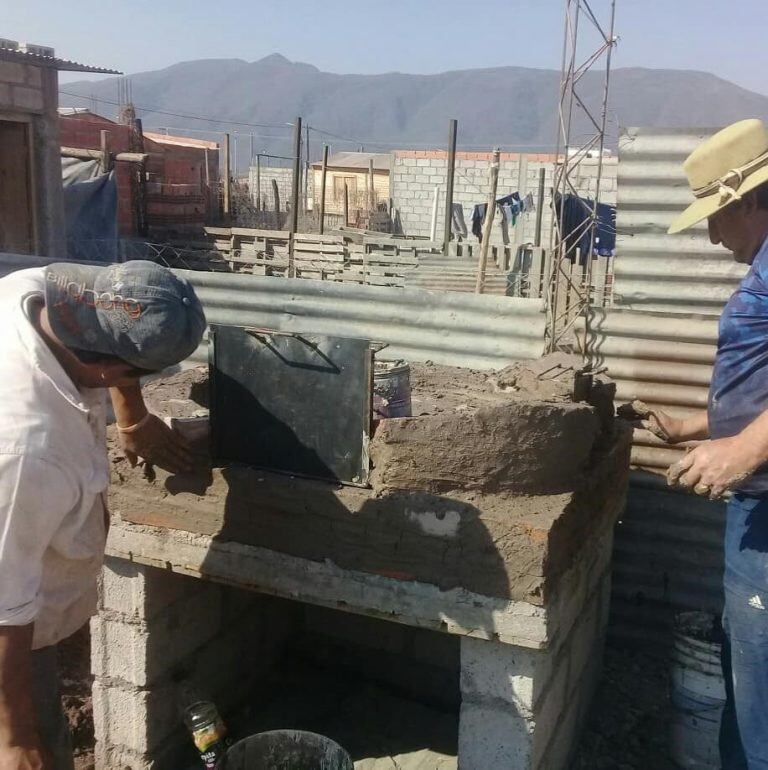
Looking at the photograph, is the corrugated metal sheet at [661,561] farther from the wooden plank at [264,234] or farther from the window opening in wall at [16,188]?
the wooden plank at [264,234]

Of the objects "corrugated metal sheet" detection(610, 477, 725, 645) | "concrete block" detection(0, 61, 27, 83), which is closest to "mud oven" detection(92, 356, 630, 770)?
"corrugated metal sheet" detection(610, 477, 725, 645)

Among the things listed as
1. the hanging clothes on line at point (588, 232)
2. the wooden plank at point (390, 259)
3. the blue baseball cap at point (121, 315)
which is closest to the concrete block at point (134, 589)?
the blue baseball cap at point (121, 315)

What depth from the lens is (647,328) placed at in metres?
4.50

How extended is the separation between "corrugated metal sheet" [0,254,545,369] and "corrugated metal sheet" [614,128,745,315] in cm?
61

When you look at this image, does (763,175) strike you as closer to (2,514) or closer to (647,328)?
(647,328)

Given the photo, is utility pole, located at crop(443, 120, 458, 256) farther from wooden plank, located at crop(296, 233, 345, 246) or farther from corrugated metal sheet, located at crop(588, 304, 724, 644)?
corrugated metal sheet, located at crop(588, 304, 724, 644)

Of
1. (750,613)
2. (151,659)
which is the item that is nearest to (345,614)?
(151,659)

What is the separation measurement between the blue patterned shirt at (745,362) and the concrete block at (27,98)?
29.6 feet

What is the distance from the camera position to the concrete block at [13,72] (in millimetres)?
9000

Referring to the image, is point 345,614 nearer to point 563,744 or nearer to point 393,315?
point 563,744

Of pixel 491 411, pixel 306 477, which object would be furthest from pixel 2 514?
pixel 491 411

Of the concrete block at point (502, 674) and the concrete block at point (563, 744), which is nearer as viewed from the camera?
the concrete block at point (502, 674)

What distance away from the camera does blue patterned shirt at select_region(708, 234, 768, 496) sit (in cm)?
249

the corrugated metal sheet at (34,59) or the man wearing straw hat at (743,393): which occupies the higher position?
the corrugated metal sheet at (34,59)
